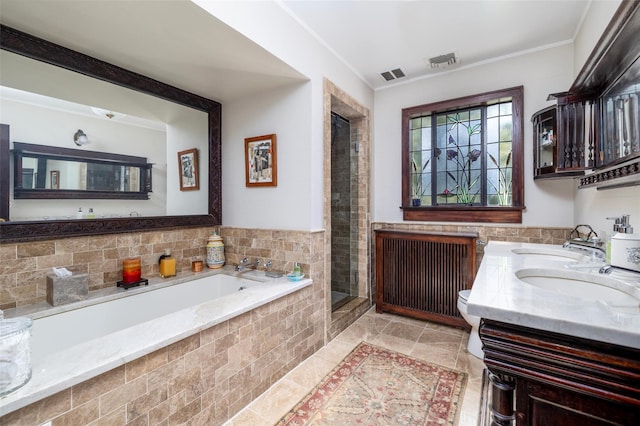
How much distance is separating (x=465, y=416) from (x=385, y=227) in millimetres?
1954

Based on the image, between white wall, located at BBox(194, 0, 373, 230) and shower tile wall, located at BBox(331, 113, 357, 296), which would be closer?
white wall, located at BBox(194, 0, 373, 230)

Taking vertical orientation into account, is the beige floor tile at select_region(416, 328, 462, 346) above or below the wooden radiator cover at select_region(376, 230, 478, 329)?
below

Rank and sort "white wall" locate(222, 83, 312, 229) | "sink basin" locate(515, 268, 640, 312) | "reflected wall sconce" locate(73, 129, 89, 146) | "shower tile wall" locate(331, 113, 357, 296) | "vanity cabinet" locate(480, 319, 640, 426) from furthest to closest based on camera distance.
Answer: "shower tile wall" locate(331, 113, 357, 296)
"white wall" locate(222, 83, 312, 229)
"reflected wall sconce" locate(73, 129, 89, 146)
"sink basin" locate(515, 268, 640, 312)
"vanity cabinet" locate(480, 319, 640, 426)

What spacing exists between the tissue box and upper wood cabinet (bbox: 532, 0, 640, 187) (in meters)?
2.96

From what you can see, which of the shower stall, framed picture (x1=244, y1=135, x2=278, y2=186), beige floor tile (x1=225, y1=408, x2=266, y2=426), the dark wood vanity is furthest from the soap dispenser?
the shower stall

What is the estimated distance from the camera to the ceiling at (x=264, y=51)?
150cm

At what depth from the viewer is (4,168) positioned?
1.57m

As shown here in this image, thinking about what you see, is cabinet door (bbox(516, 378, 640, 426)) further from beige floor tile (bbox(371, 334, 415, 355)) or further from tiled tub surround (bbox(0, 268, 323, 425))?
beige floor tile (bbox(371, 334, 415, 355))

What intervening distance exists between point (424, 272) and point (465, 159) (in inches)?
49.7

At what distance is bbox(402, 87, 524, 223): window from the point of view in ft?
8.50

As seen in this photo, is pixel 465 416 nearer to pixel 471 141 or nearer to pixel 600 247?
pixel 600 247

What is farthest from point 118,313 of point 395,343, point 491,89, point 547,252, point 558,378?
point 491,89

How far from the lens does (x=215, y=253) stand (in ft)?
8.58

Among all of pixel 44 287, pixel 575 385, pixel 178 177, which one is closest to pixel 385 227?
pixel 178 177
